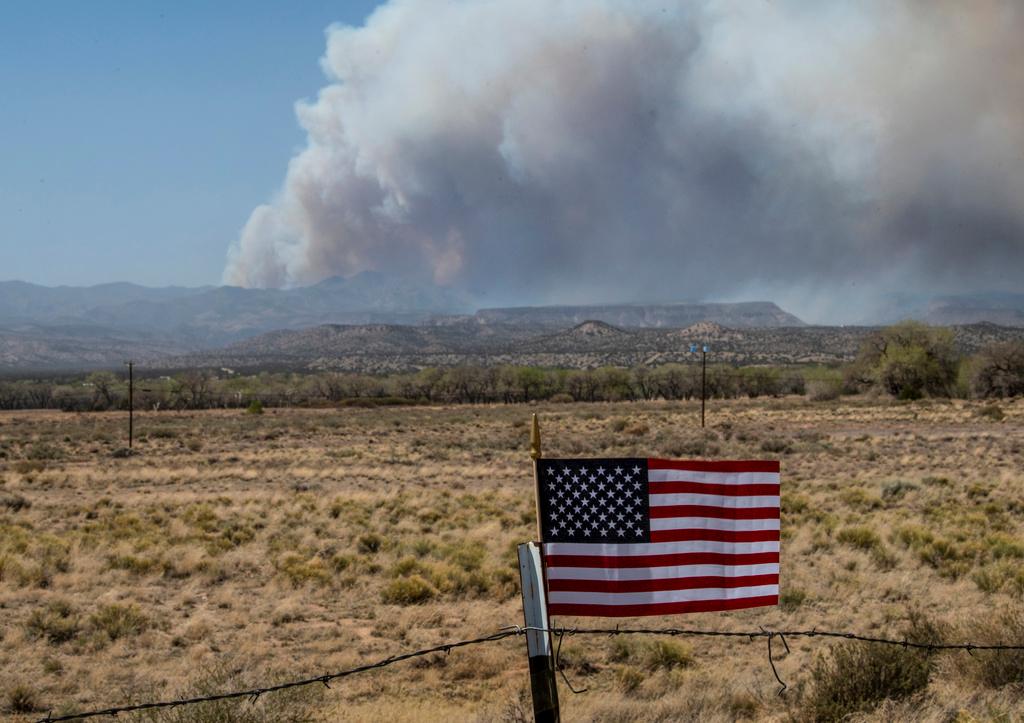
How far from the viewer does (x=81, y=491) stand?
2961 centimetres

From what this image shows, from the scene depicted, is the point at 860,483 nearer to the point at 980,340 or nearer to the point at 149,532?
the point at 149,532

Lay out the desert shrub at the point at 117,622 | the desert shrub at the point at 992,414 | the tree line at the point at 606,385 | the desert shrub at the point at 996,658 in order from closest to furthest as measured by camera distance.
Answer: the desert shrub at the point at 996,658 < the desert shrub at the point at 117,622 < the desert shrub at the point at 992,414 < the tree line at the point at 606,385

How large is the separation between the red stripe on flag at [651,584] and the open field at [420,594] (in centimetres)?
143

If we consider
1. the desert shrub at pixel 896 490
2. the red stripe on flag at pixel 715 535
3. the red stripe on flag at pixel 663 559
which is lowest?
the desert shrub at pixel 896 490

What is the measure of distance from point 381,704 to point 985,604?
30.5 ft

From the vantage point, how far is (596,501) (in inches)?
287

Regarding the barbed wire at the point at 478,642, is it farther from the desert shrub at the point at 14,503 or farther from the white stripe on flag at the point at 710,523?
the desert shrub at the point at 14,503

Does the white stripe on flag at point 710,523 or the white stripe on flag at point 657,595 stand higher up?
the white stripe on flag at point 710,523

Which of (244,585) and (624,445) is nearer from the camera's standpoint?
(244,585)

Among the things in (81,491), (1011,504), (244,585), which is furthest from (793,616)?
(81,491)

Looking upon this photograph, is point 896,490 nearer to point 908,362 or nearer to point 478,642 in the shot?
point 478,642

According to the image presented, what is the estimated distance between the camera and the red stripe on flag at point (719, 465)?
7426 mm

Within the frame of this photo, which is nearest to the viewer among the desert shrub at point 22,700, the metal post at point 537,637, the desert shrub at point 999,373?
the metal post at point 537,637

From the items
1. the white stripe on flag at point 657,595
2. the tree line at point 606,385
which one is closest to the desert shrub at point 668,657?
the white stripe on flag at point 657,595
